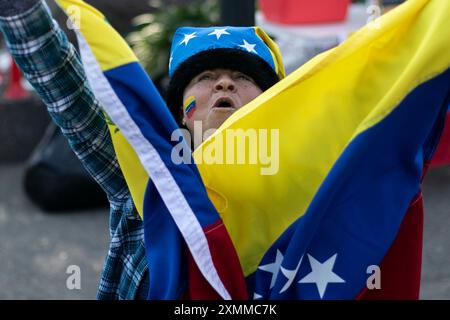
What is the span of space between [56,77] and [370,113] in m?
0.66

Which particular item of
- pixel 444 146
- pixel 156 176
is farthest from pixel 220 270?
pixel 444 146

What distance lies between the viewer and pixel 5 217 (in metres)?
5.63

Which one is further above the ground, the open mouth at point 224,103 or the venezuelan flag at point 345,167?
the open mouth at point 224,103

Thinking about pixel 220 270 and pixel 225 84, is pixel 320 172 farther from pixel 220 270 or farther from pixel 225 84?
pixel 225 84

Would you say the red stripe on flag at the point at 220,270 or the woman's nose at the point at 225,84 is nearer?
the red stripe on flag at the point at 220,270

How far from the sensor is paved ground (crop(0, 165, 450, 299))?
454 centimetres

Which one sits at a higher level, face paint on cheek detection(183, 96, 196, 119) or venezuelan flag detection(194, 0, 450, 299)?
face paint on cheek detection(183, 96, 196, 119)

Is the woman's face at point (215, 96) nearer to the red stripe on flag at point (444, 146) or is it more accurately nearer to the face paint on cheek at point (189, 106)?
the face paint on cheek at point (189, 106)

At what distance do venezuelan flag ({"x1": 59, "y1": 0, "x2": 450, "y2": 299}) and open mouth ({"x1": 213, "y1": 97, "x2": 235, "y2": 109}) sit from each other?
351 mm

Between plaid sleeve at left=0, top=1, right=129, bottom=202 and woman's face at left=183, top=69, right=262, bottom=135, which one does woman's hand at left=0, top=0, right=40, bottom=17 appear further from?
woman's face at left=183, top=69, right=262, bottom=135

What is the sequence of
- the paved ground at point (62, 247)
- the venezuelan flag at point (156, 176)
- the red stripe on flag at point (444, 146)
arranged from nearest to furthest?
the venezuelan flag at point (156, 176), the red stripe on flag at point (444, 146), the paved ground at point (62, 247)

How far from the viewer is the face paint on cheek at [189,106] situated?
2.26 metres

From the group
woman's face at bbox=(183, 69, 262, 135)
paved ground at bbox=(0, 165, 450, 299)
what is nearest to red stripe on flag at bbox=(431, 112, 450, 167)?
woman's face at bbox=(183, 69, 262, 135)

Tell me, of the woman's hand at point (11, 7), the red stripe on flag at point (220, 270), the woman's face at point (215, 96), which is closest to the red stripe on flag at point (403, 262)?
the red stripe on flag at point (220, 270)
